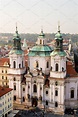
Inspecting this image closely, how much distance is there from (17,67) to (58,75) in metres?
3.77

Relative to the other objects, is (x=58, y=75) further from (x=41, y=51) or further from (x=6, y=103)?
(x=6, y=103)

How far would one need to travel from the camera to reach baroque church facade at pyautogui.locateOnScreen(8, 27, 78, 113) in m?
20.7

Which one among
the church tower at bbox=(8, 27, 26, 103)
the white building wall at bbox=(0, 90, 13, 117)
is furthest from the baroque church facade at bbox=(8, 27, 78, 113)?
the white building wall at bbox=(0, 90, 13, 117)

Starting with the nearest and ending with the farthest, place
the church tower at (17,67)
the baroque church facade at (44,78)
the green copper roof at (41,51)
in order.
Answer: the baroque church facade at (44,78), the church tower at (17,67), the green copper roof at (41,51)

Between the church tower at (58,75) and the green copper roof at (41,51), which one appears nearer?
the church tower at (58,75)

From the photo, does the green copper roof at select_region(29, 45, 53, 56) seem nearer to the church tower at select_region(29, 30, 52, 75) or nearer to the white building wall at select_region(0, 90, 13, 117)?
the church tower at select_region(29, 30, 52, 75)

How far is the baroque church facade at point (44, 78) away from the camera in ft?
67.9

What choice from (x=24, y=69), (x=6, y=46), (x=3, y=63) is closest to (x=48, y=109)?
(x=24, y=69)

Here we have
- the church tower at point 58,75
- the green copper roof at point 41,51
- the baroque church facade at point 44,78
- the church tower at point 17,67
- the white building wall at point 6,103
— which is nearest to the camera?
the white building wall at point 6,103

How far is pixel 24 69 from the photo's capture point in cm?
2252

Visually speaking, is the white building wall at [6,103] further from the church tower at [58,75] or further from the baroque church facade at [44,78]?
the church tower at [58,75]

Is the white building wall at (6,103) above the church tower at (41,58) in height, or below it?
below

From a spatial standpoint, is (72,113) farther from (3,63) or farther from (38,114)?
(3,63)

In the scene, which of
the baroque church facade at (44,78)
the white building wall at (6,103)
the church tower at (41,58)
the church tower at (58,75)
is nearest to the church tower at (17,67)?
the baroque church facade at (44,78)
